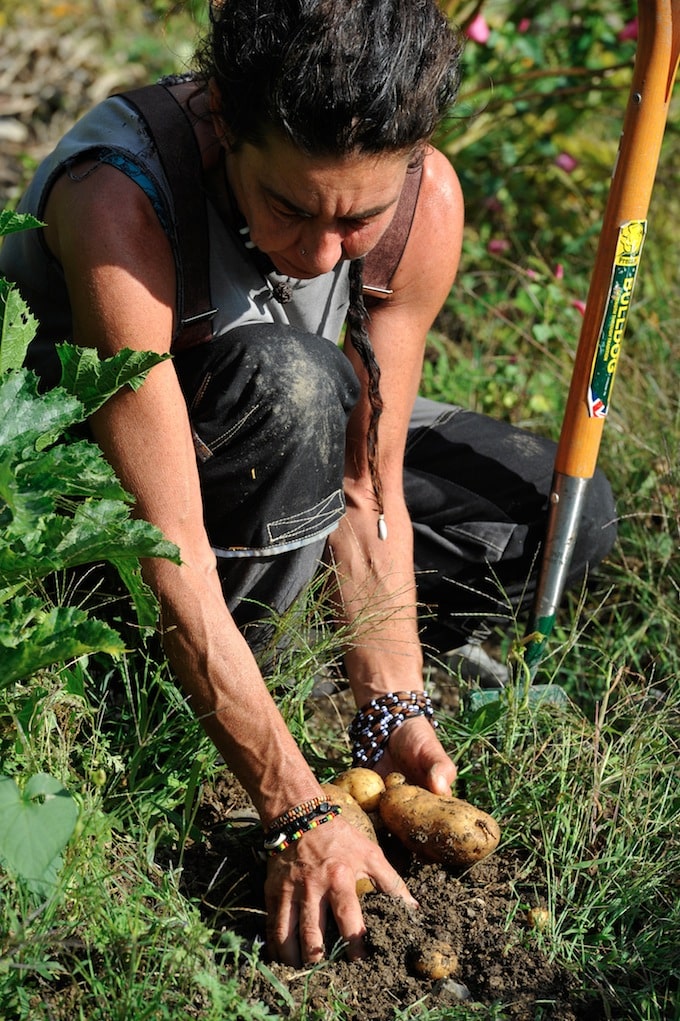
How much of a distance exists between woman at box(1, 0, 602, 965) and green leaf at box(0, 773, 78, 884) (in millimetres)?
399

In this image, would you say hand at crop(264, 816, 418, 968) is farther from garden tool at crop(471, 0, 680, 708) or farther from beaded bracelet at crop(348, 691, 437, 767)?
garden tool at crop(471, 0, 680, 708)

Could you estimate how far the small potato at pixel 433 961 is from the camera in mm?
1667

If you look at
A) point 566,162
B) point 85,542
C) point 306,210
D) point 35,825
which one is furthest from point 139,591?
point 566,162

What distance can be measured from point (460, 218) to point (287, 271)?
51 centimetres

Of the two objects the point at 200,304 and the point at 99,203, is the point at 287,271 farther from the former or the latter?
the point at 99,203

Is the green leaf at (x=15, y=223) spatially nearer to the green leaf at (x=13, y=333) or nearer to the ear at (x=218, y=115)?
the green leaf at (x=13, y=333)

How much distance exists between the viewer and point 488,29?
3.70m

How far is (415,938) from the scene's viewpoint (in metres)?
1.72

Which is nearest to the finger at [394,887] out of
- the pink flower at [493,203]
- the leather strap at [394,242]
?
the leather strap at [394,242]

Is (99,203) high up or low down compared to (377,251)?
up

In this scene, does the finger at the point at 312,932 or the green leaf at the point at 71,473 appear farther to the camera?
the finger at the point at 312,932

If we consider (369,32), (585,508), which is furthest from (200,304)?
(585,508)

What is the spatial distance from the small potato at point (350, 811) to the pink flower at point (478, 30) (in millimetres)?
2582

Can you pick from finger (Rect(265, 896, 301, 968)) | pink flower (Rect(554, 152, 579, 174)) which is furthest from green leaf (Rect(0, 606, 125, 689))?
pink flower (Rect(554, 152, 579, 174))
